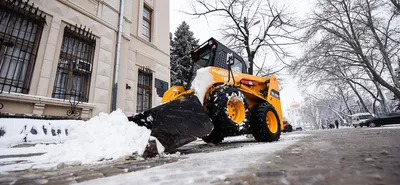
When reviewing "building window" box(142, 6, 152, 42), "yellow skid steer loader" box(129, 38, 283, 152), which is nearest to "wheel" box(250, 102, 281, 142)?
"yellow skid steer loader" box(129, 38, 283, 152)

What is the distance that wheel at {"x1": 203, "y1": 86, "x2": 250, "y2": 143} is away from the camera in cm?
361

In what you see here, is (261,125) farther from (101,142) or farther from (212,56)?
(101,142)

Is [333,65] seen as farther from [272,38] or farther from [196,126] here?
[196,126]

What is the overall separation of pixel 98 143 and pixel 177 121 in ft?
3.76

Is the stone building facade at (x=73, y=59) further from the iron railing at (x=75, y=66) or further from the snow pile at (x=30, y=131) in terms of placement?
the snow pile at (x=30, y=131)

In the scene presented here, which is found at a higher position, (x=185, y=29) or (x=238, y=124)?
(x=185, y=29)

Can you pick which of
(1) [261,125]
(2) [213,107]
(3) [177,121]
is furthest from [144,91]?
(3) [177,121]

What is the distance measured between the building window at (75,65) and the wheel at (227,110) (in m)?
4.37

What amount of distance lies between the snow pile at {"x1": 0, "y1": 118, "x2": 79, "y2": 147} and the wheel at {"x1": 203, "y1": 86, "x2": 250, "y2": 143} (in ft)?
12.2

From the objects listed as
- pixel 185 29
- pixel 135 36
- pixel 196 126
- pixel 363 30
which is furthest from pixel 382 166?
pixel 185 29

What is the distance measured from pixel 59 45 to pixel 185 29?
1338cm

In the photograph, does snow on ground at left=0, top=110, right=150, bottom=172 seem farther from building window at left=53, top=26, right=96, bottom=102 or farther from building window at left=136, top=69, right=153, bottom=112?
building window at left=136, top=69, right=153, bottom=112

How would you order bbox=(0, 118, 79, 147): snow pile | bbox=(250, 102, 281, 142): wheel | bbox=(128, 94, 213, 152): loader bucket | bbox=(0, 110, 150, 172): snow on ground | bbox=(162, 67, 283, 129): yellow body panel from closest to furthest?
bbox=(0, 110, 150, 172): snow on ground, bbox=(128, 94, 213, 152): loader bucket, bbox=(0, 118, 79, 147): snow pile, bbox=(162, 67, 283, 129): yellow body panel, bbox=(250, 102, 281, 142): wheel

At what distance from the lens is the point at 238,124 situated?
3.95m
